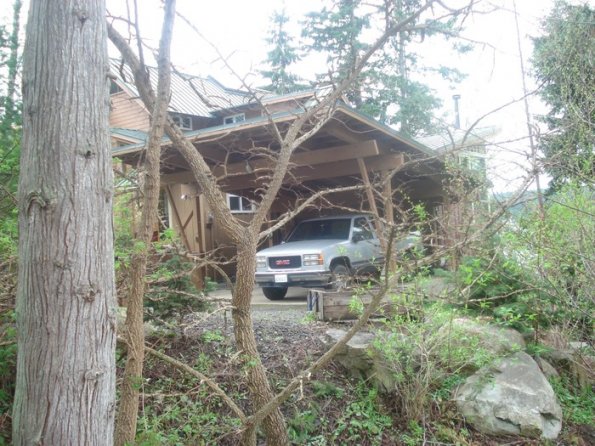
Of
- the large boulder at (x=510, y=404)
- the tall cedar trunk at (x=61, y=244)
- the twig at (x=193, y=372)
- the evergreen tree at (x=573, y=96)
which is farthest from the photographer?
the evergreen tree at (x=573, y=96)

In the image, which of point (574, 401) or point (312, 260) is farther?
point (312, 260)

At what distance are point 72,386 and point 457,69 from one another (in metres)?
24.8

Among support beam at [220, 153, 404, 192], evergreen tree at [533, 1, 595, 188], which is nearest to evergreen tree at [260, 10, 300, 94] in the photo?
support beam at [220, 153, 404, 192]

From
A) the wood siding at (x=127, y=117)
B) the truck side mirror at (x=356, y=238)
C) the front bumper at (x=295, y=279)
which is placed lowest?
the front bumper at (x=295, y=279)

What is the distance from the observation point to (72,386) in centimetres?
183

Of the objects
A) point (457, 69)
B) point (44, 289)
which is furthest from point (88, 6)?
point (457, 69)

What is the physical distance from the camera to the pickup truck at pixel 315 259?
9.47 meters

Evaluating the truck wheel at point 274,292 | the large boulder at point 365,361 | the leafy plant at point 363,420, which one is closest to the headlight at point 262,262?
the truck wheel at point 274,292

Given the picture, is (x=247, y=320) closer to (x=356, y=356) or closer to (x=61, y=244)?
(x=61, y=244)

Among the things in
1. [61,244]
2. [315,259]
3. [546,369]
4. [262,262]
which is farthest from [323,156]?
[61,244]

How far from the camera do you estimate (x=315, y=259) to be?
948 cm

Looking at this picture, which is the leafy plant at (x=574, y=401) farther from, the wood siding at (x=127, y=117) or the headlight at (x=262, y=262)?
the wood siding at (x=127, y=117)

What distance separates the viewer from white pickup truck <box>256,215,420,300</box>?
947cm

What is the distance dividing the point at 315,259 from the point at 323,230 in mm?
1631
